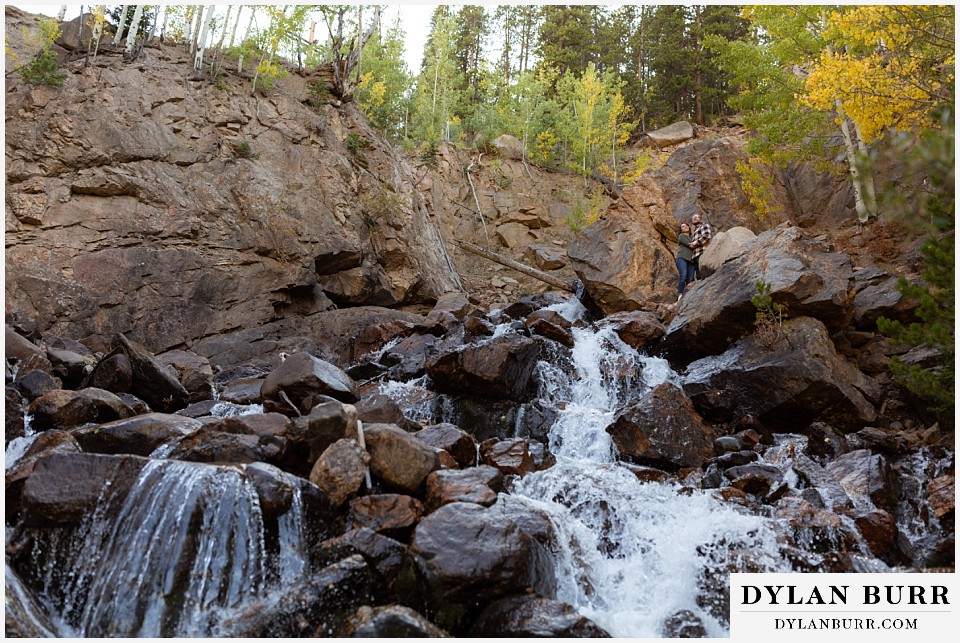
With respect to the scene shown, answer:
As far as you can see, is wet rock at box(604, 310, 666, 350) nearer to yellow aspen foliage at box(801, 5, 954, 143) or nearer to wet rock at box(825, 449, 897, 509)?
wet rock at box(825, 449, 897, 509)

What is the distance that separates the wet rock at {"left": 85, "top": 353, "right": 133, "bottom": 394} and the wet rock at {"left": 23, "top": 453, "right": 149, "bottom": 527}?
433cm

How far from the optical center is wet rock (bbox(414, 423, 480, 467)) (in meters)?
8.20

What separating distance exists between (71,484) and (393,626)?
342 cm

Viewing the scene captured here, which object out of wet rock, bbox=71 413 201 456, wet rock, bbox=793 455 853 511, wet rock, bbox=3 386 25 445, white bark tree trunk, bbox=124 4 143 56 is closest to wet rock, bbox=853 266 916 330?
wet rock, bbox=793 455 853 511

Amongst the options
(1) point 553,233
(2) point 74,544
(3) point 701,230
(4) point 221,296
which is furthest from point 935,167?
(1) point 553,233

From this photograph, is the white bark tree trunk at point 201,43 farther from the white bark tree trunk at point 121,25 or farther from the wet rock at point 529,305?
the wet rock at point 529,305

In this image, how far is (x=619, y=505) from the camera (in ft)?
24.8

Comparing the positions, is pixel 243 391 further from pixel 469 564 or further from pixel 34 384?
pixel 469 564

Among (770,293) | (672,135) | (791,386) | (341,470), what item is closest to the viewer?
(341,470)

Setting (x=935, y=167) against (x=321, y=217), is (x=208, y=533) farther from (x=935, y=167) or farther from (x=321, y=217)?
(x=321, y=217)

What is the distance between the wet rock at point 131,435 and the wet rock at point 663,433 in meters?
5.99

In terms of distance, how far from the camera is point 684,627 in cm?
566

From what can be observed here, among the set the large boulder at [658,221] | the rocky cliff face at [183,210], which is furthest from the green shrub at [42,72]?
the large boulder at [658,221]

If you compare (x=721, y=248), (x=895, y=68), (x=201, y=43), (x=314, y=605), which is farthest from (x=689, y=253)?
(x=201, y=43)
